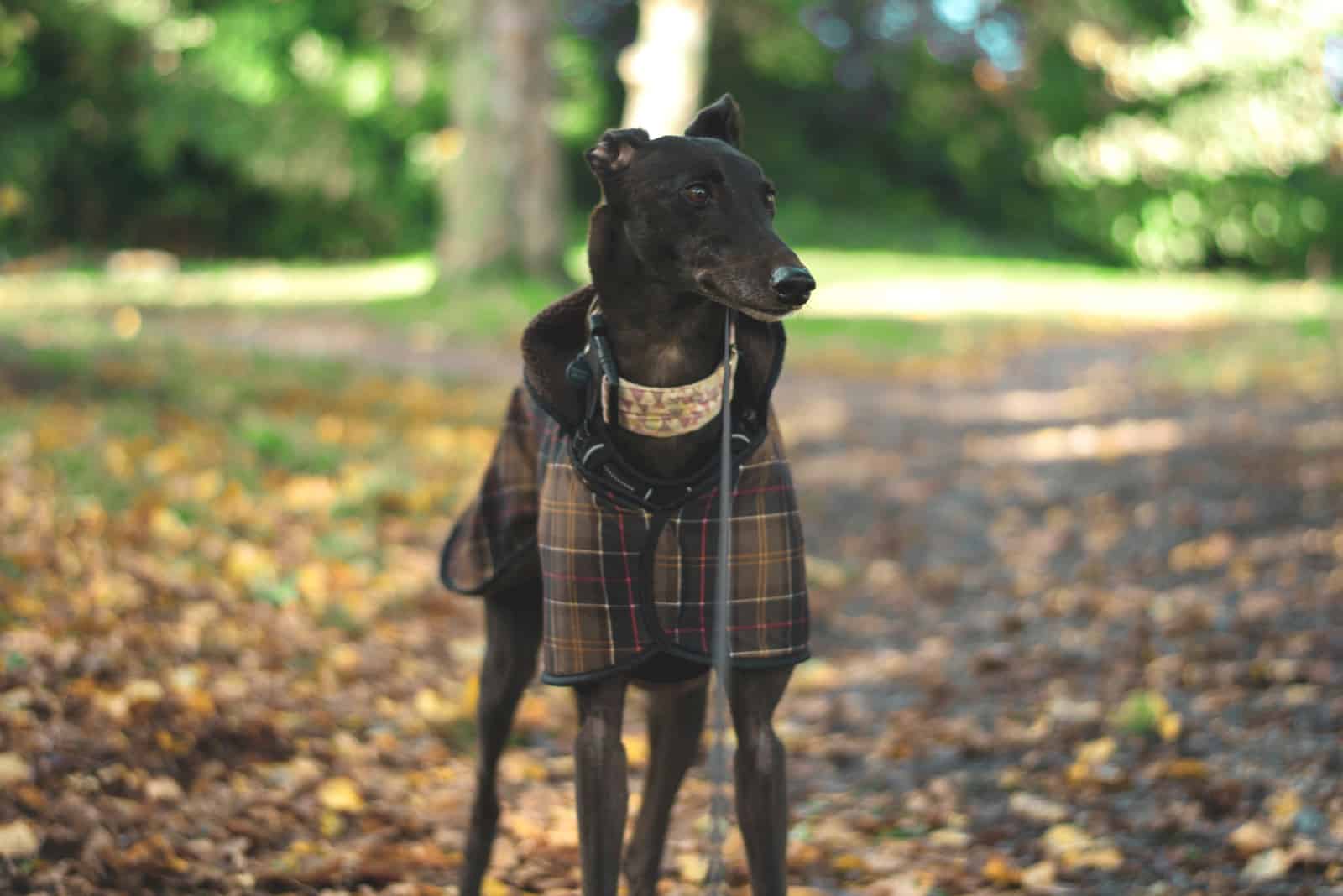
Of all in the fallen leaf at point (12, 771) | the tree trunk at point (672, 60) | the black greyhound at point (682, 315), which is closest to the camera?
the black greyhound at point (682, 315)

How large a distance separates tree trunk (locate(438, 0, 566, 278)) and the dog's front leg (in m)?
13.7

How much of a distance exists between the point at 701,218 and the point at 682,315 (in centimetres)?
21

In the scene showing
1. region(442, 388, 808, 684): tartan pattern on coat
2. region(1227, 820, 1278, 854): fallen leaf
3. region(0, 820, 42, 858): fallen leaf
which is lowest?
region(1227, 820, 1278, 854): fallen leaf

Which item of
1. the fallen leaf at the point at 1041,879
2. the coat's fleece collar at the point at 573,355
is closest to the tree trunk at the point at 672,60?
the fallen leaf at the point at 1041,879

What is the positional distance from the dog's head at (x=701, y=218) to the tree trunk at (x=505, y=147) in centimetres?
1373

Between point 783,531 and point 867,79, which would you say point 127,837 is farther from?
point 867,79

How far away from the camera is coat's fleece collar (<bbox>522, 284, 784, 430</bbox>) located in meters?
2.71

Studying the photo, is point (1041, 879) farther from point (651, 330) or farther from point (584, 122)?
point (584, 122)

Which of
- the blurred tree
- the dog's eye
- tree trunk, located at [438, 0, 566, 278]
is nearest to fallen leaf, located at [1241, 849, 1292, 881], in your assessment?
the dog's eye

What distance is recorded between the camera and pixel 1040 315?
18484 millimetres

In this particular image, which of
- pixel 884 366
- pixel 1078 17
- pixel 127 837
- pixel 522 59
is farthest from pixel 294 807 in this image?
pixel 1078 17

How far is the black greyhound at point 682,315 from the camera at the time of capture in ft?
8.10

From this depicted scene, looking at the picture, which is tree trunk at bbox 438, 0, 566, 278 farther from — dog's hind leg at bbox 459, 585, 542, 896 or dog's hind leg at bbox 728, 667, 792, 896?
dog's hind leg at bbox 728, 667, 792, 896

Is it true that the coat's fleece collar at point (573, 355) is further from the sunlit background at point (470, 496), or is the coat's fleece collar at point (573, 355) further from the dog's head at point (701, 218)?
the sunlit background at point (470, 496)
